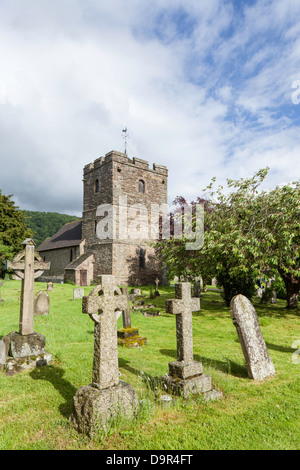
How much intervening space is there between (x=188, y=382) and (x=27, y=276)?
4470 mm

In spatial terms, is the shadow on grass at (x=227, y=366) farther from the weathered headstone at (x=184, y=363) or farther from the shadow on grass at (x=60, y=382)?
the shadow on grass at (x=60, y=382)

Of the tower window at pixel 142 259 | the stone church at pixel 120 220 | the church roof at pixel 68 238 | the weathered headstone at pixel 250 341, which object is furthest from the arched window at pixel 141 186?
the weathered headstone at pixel 250 341

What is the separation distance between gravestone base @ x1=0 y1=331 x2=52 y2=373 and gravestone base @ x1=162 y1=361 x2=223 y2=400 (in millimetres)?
2997

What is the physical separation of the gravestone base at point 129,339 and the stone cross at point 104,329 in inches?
156

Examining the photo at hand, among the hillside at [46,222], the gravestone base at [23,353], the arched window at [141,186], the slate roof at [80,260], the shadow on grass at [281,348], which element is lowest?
the shadow on grass at [281,348]

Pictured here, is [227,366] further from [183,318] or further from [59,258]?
[59,258]

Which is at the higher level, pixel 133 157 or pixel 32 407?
pixel 133 157

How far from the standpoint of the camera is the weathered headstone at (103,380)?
329cm

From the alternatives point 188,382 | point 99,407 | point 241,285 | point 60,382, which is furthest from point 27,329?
point 241,285

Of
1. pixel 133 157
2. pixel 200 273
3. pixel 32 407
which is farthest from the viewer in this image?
pixel 133 157

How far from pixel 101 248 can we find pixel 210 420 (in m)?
24.3
